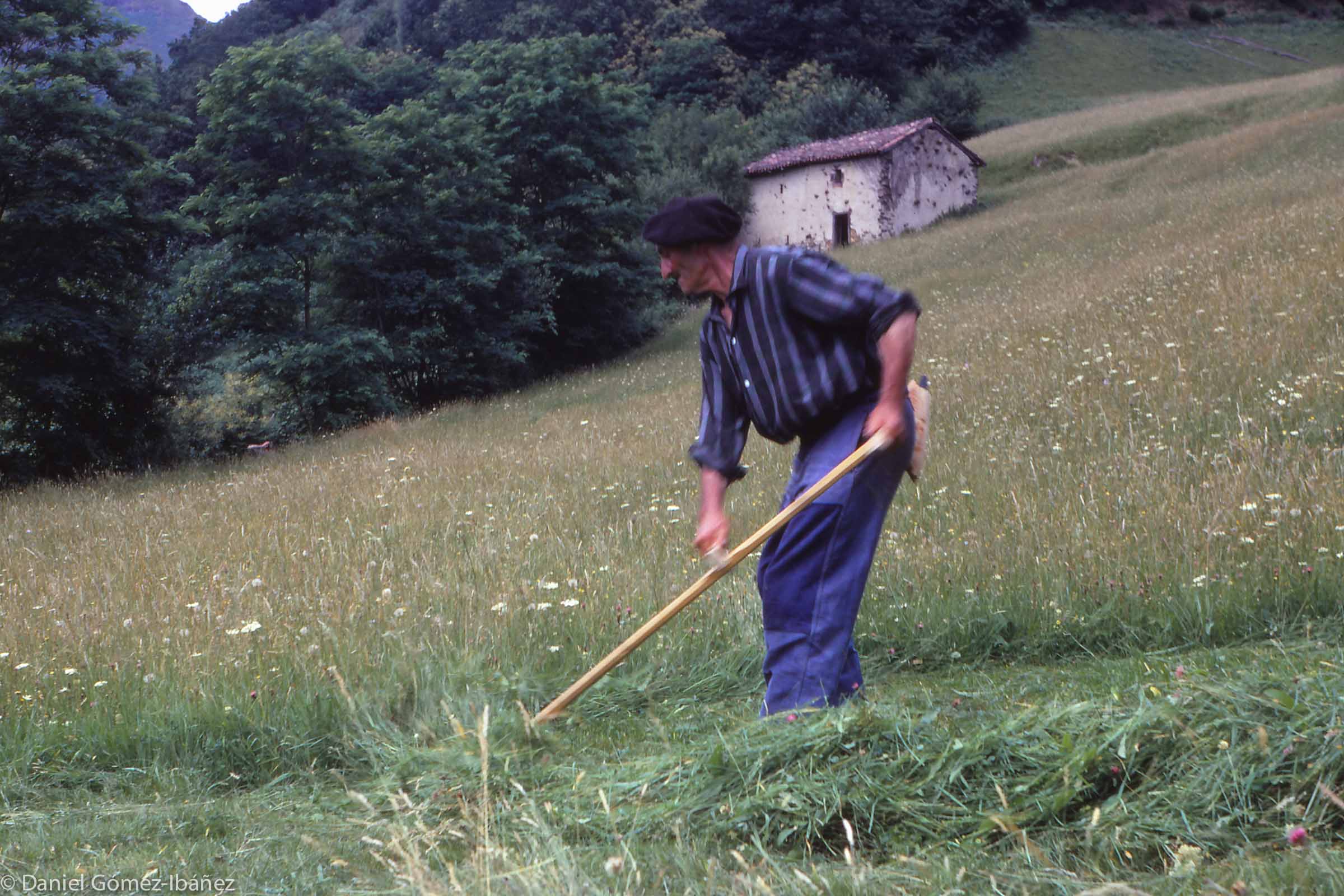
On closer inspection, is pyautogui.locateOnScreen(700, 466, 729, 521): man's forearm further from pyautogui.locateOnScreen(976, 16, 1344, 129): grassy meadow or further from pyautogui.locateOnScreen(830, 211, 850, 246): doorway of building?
pyautogui.locateOnScreen(976, 16, 1344, 129): grassy meadow

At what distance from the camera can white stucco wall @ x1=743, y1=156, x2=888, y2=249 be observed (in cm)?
4059

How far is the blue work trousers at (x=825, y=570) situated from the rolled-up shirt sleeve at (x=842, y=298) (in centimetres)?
33

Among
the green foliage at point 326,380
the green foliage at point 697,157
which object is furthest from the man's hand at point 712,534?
the green foliage at point 697,157

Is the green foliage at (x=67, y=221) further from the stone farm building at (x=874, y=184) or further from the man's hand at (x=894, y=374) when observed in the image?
the stone farm building at (x=874, y=184)

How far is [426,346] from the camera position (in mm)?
26672

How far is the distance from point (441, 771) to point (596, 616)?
174 centimetres

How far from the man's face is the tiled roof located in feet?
125

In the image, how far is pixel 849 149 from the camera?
41.1 meters

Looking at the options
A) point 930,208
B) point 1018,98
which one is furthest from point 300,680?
point 1018,98

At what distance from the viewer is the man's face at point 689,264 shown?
3773mm

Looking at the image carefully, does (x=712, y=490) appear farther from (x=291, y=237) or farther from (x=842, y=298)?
(x=291, y=237)

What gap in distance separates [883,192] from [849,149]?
2195mm

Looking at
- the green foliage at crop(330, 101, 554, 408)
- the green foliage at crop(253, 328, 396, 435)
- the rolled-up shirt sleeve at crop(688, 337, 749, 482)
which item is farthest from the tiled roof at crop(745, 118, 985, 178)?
the rolled-up shirt sleeve at crop(688, 337, 749, 482)

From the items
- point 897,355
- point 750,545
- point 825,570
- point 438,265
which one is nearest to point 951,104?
point 438,265
